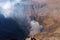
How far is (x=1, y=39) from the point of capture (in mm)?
2236

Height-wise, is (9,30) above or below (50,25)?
above

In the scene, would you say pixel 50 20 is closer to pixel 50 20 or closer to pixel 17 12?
pixel 50 20

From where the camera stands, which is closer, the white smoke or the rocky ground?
the rocky ground

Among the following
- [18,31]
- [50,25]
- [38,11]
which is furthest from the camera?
[38,11]

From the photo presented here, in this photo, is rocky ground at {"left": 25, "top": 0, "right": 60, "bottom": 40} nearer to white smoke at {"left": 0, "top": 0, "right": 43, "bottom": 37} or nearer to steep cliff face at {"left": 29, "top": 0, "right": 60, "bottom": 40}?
steep cliff face at {"left": 29, "top": 0, "right": 60, "bottom": 40}

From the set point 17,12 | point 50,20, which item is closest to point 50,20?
point 50,20

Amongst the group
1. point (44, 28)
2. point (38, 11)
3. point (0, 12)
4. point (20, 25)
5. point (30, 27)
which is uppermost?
point (0, 12)

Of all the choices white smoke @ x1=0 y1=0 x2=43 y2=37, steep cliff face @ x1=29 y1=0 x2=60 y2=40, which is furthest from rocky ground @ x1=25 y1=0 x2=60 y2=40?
white smoke @ x1=0 y1=0 x2=43 y2=37

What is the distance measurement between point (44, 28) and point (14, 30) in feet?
1.94

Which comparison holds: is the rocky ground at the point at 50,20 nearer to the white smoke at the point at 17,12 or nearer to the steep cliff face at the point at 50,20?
the steep cliff face at the point at 50,20

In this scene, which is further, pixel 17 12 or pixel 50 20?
pixel 17 12

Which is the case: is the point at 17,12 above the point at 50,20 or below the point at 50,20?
above

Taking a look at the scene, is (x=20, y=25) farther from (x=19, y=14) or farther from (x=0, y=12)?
(x=0, y=12)

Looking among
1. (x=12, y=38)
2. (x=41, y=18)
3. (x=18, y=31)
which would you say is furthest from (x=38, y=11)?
(x=12, y=38)
